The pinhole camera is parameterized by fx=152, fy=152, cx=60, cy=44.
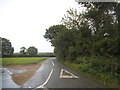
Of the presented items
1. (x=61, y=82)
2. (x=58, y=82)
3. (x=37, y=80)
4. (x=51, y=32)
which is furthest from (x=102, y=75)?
(x=51, y=32)

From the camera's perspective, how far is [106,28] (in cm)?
1227

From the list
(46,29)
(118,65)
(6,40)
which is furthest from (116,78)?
(6,40)

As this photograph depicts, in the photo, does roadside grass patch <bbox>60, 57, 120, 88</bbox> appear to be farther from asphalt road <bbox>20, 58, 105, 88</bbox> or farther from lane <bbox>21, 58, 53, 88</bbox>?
lane <bbox>21, 58, 53, 88</bbox>

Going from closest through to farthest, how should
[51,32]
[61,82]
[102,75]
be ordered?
1. [102,75]
2. [61,82]
3. [51,32]

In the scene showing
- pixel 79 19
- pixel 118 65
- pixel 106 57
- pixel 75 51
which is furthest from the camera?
pixel 79 19

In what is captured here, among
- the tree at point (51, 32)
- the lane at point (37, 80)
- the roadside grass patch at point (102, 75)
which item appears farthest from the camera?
the tree at point (51, 32)

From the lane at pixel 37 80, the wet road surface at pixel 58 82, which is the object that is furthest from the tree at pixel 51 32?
the wet road surface at pixel 58 82

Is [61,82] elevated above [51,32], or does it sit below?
below

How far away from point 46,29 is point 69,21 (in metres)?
46.7

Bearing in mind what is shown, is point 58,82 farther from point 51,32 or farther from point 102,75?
point 51,32

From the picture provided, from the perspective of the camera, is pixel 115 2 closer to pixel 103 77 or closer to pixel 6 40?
pixel 103 77

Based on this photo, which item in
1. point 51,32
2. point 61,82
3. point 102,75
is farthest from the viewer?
point 51,32

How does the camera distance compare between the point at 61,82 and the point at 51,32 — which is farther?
the point at 51,32

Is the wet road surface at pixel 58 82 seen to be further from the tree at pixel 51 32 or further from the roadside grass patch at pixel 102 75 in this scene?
the tree at pixel 51 32
